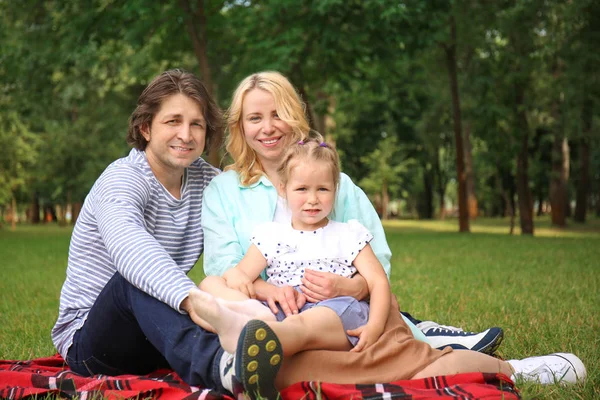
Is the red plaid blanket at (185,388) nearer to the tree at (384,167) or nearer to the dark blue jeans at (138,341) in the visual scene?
the dark blue jeans at (138,341)

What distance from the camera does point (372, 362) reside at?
3229 millimetres

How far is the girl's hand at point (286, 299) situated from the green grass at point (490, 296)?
115 cm

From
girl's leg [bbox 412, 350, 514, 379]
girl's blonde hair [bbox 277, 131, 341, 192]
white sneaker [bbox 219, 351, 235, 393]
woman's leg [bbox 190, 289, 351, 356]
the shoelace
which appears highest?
girl's blonde hair [bbox 277, 131, 341, 192]

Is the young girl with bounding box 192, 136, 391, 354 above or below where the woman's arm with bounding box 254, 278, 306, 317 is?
above

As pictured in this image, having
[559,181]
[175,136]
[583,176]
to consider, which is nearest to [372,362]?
[175,136]

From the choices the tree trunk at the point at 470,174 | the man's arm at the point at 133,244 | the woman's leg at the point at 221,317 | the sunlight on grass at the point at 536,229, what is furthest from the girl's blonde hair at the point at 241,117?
the tree trunk at the point at 470,174

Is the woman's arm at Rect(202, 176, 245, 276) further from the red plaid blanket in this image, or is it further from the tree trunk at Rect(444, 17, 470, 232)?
the tree trunk at Rect(444, 17, 470, 232)

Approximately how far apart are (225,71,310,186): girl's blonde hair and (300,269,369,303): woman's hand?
3.00 feet

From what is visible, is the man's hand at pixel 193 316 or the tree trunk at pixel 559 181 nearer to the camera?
the man's hand at pixel 193 316

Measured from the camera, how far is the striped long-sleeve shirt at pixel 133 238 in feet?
10.3

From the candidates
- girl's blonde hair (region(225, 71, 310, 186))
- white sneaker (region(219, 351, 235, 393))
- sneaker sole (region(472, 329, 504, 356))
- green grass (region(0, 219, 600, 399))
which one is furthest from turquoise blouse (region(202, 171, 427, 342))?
green grass (region(0, 219, 600, 399))

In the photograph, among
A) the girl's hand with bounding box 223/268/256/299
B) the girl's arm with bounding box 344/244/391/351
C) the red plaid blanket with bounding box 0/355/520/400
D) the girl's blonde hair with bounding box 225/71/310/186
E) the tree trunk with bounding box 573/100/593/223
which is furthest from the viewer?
the tree trunk with bounding box 573/100/593/223

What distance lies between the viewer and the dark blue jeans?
3066 millimetres

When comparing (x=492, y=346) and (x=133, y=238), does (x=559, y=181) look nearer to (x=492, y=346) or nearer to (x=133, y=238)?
(x=492, y=346)
